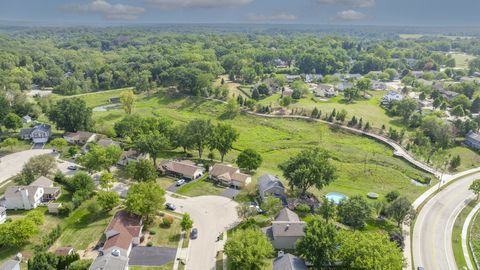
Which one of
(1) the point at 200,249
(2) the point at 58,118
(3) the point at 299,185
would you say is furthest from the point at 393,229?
(2) the point at 58,118

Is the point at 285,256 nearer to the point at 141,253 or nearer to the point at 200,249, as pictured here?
the point at 200,249

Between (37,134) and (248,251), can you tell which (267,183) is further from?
(37,134)

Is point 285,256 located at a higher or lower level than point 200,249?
higher

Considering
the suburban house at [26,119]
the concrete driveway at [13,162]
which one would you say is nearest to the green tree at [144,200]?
the concrete driveway at [13,162]

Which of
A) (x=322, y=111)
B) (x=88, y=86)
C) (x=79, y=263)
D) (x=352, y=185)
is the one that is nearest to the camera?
(x=79, y=263)

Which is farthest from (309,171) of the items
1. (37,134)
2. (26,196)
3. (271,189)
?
(37,134)

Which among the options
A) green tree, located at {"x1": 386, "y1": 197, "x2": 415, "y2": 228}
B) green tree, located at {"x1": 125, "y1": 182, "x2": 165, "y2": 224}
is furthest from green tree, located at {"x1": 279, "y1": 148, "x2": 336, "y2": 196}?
green tree, located at {"x1": 125, "y1": 182, "x2": 165, "y2": 224}

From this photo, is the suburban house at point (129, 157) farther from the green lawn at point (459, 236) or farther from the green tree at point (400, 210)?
the green lawn at point (459, 236)
